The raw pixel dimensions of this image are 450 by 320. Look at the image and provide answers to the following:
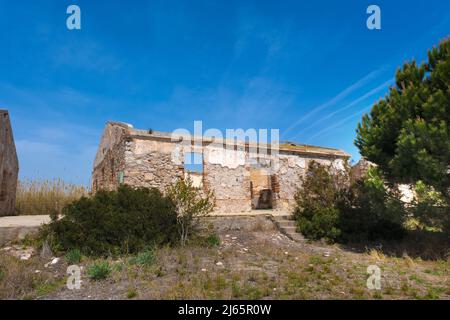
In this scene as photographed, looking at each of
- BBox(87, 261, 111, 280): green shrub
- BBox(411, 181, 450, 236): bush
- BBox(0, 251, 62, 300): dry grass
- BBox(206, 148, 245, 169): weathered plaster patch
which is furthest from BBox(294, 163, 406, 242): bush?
BBox(0, 251, 62, 300): dry grass

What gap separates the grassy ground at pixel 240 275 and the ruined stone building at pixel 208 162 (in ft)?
15.9

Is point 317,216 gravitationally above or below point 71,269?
above

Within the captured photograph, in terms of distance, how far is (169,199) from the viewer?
8.53m

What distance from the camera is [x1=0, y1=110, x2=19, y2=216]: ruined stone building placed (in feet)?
36.9

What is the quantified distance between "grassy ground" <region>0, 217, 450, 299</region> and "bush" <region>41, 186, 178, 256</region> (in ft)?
1.57

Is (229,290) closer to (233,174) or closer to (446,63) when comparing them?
(446,63)

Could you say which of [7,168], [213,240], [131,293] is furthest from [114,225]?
[7,168]

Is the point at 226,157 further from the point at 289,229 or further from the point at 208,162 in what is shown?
the point at 289,229

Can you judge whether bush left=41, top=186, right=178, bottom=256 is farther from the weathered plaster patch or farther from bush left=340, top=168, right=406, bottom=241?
bush left=340, top=168, right=406, bottom=241

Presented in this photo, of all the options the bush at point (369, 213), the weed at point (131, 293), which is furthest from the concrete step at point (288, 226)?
the weed at point (131, 293)

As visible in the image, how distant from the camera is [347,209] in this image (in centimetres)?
1044

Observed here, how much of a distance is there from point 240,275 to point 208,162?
7.99 meters
